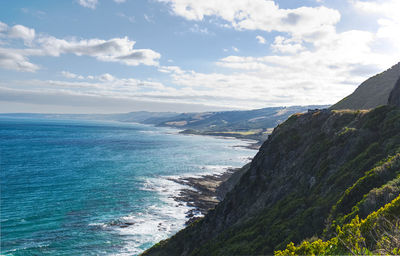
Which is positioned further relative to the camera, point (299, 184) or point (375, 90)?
point (375, 90)

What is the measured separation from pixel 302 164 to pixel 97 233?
136ft

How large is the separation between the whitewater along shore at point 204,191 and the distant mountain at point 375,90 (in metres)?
39.9

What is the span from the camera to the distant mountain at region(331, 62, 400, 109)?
66812 mm

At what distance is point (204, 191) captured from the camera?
90125 millimetres

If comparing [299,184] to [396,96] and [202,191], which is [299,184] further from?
[202,191]

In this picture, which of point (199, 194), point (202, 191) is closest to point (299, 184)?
point (199, 194)

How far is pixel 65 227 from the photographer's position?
54.0 meters

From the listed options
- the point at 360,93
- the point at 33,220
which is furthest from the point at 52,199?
the point at 360,93

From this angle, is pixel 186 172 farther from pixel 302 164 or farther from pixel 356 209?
pixel 356 209

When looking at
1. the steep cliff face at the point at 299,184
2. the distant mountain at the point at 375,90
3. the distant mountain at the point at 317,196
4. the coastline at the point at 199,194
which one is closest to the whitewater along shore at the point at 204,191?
the coastline at the point at 199,194

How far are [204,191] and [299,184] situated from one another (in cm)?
6093

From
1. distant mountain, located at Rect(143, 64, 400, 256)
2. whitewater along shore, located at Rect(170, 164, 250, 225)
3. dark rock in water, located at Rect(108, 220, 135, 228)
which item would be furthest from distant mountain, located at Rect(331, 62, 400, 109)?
dark rock in water, located at Rect(108, 220, 135, 228)

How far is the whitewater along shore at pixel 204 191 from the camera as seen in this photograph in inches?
2865

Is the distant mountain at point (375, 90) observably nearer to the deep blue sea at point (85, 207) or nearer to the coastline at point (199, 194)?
the coastline at point (199, 194)
